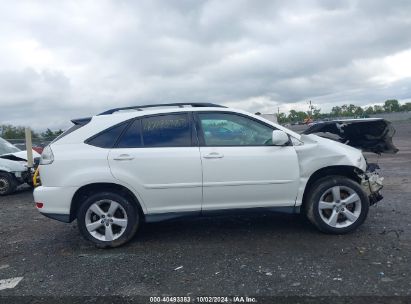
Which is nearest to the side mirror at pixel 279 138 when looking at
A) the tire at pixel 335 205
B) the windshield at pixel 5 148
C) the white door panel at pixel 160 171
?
the tire at pixel 335 205

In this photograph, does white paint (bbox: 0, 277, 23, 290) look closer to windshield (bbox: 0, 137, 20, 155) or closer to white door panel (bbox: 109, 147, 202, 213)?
white door panel (bbox: 109, 147, 202, 213)

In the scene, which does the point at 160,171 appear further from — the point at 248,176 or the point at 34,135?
the point at 34,135

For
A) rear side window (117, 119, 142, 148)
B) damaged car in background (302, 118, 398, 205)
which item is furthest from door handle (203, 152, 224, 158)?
damaged car in background (302, 118, 398, 205)

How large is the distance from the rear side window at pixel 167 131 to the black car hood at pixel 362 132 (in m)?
2.13

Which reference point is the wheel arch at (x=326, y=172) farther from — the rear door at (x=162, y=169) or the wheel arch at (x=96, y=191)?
the wheel arch at (x=96, y=191)

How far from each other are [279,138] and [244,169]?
58 cm

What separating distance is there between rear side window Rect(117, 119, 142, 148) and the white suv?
0.04 ft

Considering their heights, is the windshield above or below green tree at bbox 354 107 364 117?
below

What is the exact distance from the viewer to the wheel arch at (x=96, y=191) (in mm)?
4660

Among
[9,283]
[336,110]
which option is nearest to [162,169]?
[9,283]

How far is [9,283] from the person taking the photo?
3848mm

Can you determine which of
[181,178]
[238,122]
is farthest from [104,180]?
[238,122]

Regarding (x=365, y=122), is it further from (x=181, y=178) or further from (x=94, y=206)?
(x=94, y=206)

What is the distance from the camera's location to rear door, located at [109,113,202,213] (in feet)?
14.9
